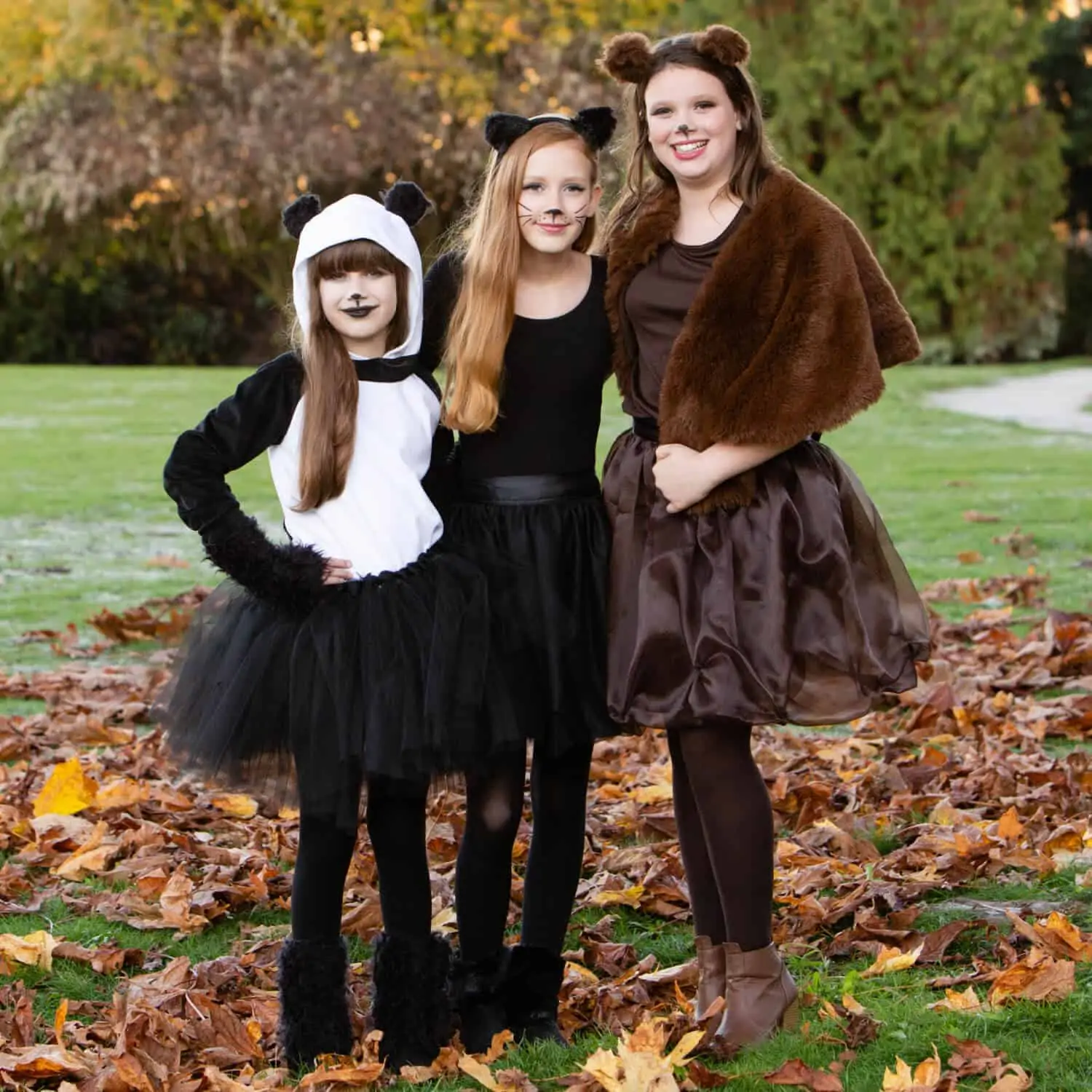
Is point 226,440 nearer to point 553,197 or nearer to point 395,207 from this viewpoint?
point 395,207

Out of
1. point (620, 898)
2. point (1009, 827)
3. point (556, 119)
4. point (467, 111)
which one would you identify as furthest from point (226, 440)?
point (467, 111)

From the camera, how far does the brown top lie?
114 inches

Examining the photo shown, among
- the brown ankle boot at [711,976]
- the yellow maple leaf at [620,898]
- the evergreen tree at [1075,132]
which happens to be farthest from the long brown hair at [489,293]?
the evergreen tree at [1075,132]

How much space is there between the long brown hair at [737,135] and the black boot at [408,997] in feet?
4.55

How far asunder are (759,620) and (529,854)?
2.17ft

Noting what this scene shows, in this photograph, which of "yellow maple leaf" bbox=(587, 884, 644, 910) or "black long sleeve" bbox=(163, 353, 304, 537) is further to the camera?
"yellow maple leaf" bbox=(587, 884, 644, 910)

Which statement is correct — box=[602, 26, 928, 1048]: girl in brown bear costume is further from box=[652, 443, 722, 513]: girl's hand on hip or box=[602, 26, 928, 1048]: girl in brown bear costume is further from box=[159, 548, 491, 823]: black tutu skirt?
box=[159, 548, 491, 823]: black tutu skirt

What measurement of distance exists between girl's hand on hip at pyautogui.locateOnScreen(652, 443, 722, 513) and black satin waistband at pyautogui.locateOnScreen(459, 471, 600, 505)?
0.22 m

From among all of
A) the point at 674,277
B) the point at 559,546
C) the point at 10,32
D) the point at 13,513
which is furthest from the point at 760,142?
the point at 10,32

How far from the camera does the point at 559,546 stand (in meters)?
2.94

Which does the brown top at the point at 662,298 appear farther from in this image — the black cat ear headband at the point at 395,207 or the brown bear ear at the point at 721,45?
the black cat ear headband at the point at 395,207

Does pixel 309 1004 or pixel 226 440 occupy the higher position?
pixel 226 440

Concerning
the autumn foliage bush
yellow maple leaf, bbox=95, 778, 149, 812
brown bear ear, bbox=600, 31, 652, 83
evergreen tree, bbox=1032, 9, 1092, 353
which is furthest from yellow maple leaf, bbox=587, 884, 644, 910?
evergreen tree, bbox=1032, 9, 1092, 353

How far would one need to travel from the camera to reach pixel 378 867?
2887 millimetres
